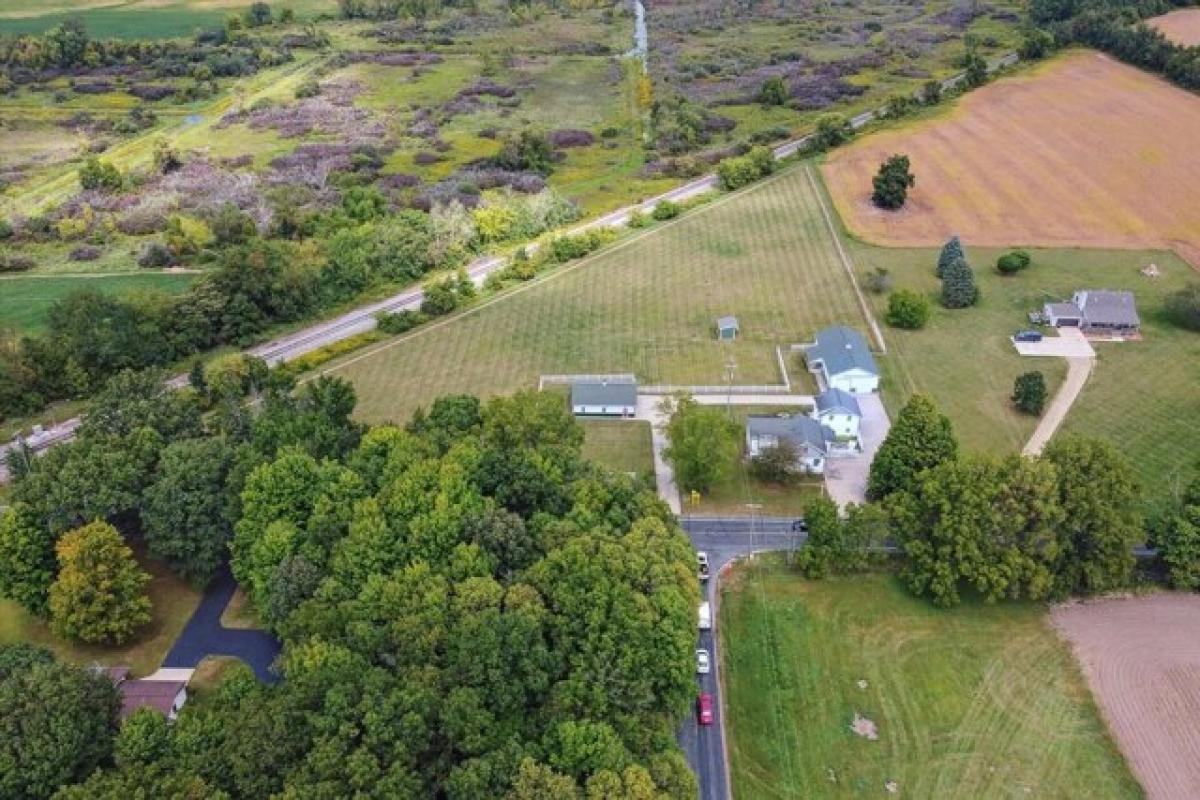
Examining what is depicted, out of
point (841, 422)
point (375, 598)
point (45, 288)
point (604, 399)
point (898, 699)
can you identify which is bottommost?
point (898, 699)

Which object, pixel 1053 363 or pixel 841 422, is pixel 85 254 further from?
pixel 1053 363

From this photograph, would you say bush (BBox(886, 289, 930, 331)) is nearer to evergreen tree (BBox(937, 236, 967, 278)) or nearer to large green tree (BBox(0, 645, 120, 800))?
evergreen tree (BBox(937, 236, 967, 278))

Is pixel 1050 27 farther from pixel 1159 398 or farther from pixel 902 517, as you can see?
pixel 902 517

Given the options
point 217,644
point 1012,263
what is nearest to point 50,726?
point 217,644

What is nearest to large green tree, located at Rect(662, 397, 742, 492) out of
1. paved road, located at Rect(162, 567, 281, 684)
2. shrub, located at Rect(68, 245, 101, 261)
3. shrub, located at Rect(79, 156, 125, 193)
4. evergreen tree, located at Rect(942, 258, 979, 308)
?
paved road, located at Rect(162, 567, 281, 684)

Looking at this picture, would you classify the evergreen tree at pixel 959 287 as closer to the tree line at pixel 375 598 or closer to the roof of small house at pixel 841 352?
the roof of small house at pixel 841 352

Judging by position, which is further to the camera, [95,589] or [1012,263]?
[1012,263]

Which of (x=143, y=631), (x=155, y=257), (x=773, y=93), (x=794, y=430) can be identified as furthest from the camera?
(x=773, y=93)
